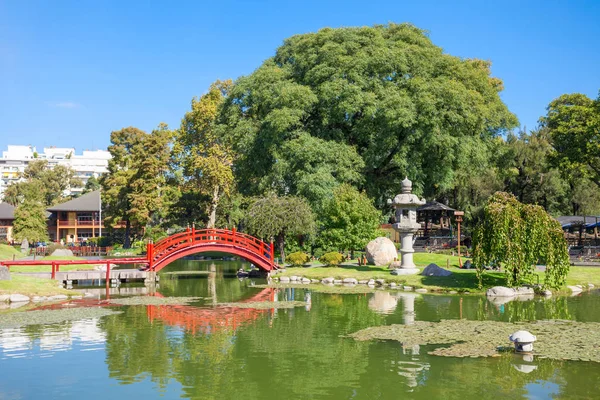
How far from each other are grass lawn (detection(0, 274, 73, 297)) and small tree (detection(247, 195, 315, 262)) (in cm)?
1273

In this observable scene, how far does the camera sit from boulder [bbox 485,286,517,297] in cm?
2589

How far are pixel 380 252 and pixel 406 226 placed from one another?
3.62 m

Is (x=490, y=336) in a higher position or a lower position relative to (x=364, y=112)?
lower

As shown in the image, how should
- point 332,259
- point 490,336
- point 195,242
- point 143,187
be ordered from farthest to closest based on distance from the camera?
point 143,187
point 332,259
point 195,242
point 490,336

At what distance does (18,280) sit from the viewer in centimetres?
2692

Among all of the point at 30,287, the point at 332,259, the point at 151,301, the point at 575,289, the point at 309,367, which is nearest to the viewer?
the point at 309,367

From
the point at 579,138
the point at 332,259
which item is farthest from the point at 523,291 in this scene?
the point at 579,138

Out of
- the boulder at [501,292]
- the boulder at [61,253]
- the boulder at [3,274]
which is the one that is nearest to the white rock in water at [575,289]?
the boulder at [501,292]

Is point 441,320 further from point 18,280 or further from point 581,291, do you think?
point 18,280

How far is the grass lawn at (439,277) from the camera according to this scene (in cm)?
2795

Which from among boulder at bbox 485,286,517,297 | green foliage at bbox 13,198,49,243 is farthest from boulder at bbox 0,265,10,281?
green foliage at bbox 13,198,49,243

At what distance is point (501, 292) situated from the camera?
85.0 ft

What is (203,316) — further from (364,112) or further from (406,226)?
(364,112)

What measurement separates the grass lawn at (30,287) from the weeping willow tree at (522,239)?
19337 mm
